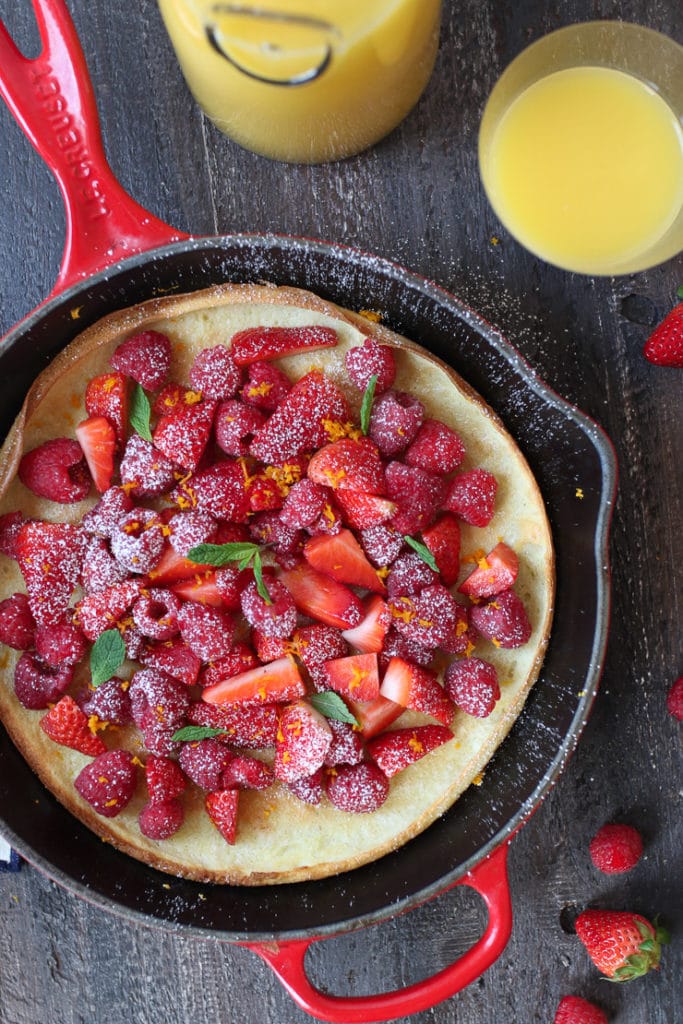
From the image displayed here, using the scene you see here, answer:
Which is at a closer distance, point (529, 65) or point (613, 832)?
point (529, 65)

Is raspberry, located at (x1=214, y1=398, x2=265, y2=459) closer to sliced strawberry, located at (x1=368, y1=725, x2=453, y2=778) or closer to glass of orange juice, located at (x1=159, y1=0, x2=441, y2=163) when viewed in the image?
A: glass of orange juice, located at (x1=159, y1=0, x2=441, y2=163)

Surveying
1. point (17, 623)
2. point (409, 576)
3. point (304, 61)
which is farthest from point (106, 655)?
point (304, 61)

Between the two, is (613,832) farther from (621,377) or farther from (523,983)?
(621,377)

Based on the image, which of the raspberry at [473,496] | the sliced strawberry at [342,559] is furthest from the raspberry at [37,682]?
the raspberry at [473,496]

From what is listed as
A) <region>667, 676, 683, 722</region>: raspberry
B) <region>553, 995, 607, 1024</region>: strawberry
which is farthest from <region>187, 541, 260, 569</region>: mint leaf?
<region>553, 995, 607, 1024</region>: strawberry

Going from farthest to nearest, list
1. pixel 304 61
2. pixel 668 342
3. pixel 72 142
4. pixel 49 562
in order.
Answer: pixel 668 342
pixel 49 562
pixel 72 142
pixel 304 61

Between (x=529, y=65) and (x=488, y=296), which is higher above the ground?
(x=529, y=65)

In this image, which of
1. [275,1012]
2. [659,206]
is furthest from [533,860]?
[659,206]

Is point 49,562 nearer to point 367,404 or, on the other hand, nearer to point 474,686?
point 367,404
